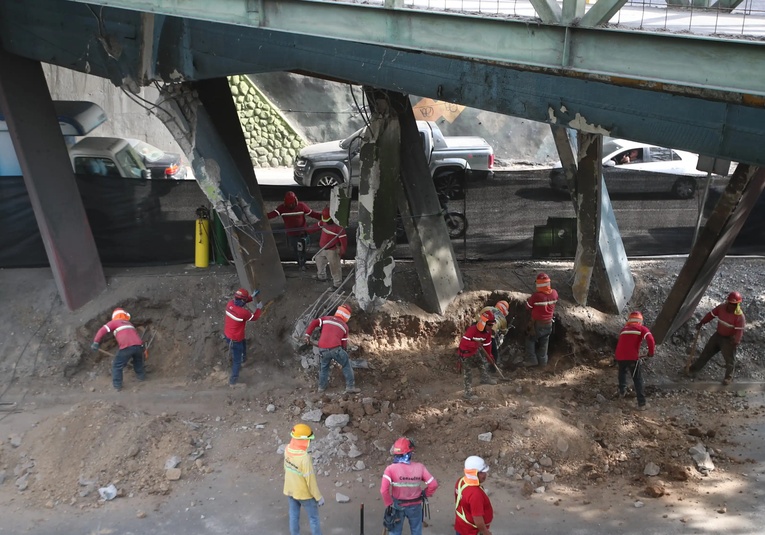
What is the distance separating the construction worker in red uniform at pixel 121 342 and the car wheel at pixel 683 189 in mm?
9363

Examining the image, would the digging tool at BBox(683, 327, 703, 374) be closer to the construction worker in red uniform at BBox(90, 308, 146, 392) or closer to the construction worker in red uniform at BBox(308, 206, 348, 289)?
the construction worker in red uniform at BBox(308, 206, 348, 289)

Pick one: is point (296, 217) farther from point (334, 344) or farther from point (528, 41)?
point (528, 41)

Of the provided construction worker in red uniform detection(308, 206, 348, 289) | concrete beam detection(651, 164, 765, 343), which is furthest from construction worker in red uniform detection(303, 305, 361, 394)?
concrete beam detection(651, 164, 765, 343)

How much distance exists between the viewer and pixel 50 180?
38.8 ft

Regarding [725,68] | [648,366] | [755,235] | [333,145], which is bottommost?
[648,366]

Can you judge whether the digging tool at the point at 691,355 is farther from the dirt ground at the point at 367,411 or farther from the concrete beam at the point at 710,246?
the concrete beam at the point at 710,246

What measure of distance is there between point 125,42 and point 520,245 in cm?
732

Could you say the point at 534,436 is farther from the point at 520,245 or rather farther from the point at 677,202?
the point at 677,202

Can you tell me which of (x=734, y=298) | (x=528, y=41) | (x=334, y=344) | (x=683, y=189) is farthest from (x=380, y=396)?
(x=683, y=189)

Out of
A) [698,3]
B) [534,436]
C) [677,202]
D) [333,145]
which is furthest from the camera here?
[333,145]

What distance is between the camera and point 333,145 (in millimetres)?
18297

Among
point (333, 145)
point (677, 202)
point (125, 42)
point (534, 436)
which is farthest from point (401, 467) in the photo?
point (333, 145)

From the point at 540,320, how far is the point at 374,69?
507 cm

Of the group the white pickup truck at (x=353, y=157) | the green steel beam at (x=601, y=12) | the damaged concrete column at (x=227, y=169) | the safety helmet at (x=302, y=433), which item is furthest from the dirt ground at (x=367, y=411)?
the green steel beam at (x=601, y=12)
